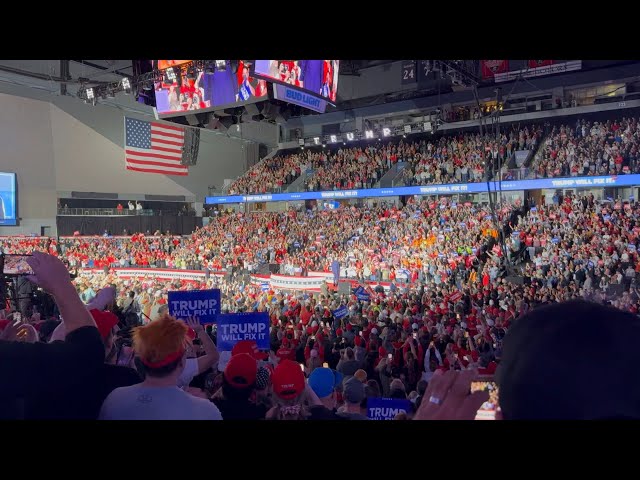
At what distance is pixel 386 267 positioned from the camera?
70.9 ft

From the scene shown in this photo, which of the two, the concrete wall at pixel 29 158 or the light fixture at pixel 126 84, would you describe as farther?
the concrete wall at pixel 29 158

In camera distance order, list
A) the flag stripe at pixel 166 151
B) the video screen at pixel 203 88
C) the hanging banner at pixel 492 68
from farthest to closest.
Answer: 1. the hanging banner at pixel 492 68
2. the flag stripe at pixel 166 151
3. the video screen at pixel 203 88

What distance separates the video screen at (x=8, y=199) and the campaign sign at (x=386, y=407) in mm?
31621

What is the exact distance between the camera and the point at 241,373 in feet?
11.3

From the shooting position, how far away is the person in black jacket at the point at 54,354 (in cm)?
187

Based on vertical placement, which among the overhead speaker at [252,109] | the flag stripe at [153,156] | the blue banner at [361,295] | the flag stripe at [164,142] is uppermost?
the flag stripe at [164,142]

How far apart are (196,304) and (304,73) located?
6.65 m

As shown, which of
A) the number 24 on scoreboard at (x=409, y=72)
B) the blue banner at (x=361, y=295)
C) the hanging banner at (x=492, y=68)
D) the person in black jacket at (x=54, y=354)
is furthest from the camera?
the number 24 on scoreboard at (x=409, y=72)

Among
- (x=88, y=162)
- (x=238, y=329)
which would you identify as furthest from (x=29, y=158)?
(x=238, y=329)

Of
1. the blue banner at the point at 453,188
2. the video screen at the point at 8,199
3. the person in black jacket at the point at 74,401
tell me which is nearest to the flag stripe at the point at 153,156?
the blue banner at the point at 453,188

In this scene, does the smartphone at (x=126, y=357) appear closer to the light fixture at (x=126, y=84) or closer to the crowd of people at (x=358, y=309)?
the crowd of people at (x=358, y=309)

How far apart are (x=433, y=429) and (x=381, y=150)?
33596 mm

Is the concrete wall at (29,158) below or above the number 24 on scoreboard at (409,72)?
below

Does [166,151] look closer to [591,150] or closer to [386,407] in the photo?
[591,150]
